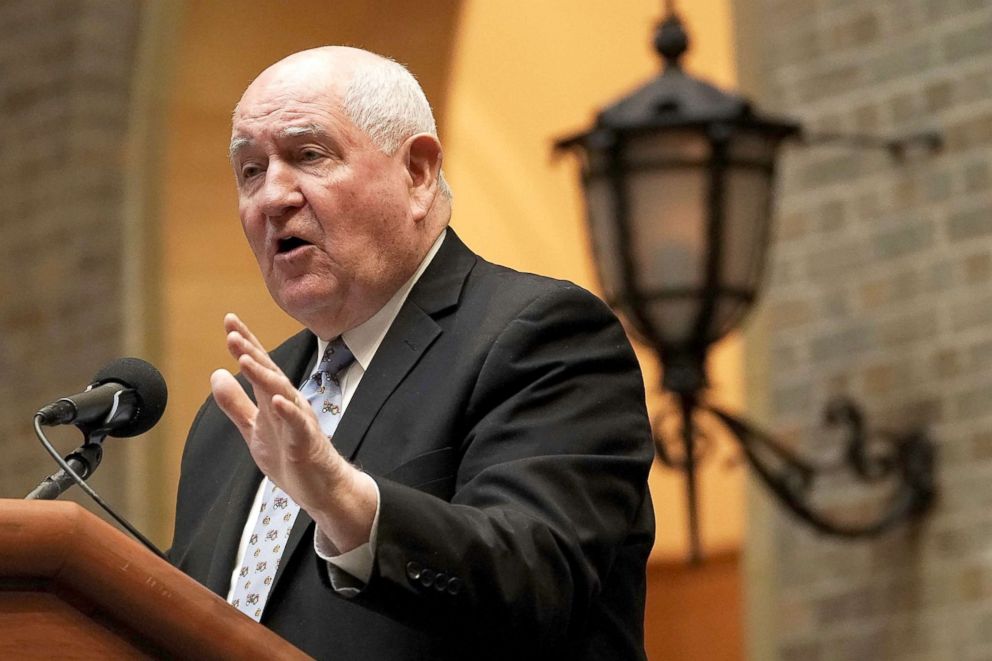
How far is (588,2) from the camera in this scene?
827 centimetres

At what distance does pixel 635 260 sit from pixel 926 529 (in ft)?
3.08

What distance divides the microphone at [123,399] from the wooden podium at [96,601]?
395mm

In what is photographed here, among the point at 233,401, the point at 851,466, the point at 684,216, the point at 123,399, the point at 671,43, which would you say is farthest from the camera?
the point at 851,466

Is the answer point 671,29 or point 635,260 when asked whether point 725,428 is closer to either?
point 635,260

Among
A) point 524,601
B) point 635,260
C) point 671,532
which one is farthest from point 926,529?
point 671,532

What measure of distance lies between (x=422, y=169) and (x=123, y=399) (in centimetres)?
47

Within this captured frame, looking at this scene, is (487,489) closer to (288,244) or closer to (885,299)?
(288,244)

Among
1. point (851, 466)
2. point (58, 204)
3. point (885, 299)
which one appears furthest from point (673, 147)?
point (58, 204)

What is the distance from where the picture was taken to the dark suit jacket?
1827 mm

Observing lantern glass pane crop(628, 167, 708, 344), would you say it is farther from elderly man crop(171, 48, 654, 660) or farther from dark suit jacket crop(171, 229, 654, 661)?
dark suit jacket crop(171, 229, 654, 661)

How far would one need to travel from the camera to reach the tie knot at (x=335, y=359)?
7.49 feet

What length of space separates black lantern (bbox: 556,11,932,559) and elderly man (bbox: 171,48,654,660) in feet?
5.57

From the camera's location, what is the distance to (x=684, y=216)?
4.12m

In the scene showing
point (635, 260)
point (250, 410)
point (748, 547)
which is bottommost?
point (748, 547)
